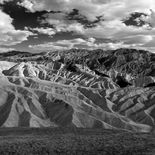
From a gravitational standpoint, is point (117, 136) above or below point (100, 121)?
above

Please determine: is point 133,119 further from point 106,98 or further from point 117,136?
point 117,136

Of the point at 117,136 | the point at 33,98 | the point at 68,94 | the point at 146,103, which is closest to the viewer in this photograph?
the point at 117,136

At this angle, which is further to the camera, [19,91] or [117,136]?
[19,91]

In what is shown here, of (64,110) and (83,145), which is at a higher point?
(83,145)

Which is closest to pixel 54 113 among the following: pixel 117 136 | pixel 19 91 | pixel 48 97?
pixel 48 97

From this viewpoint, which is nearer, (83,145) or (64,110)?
(83,145)

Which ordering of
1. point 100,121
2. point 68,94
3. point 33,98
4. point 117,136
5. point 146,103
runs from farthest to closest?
1. point 146,103
2. point 68,94
3. point 33,98
4. point 100,121
5. point 117,136

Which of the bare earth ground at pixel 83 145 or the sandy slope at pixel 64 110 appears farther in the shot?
the sandy slope at pixel 64 110

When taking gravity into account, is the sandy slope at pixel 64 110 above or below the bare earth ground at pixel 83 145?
below

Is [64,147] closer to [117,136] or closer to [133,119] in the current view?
[117,136]

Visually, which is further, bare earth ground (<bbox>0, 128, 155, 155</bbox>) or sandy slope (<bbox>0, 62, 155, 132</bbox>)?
sandy slope (<bbox>0, 62, 155, 132</bbox>)

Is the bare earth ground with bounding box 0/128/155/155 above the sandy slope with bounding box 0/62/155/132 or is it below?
above
